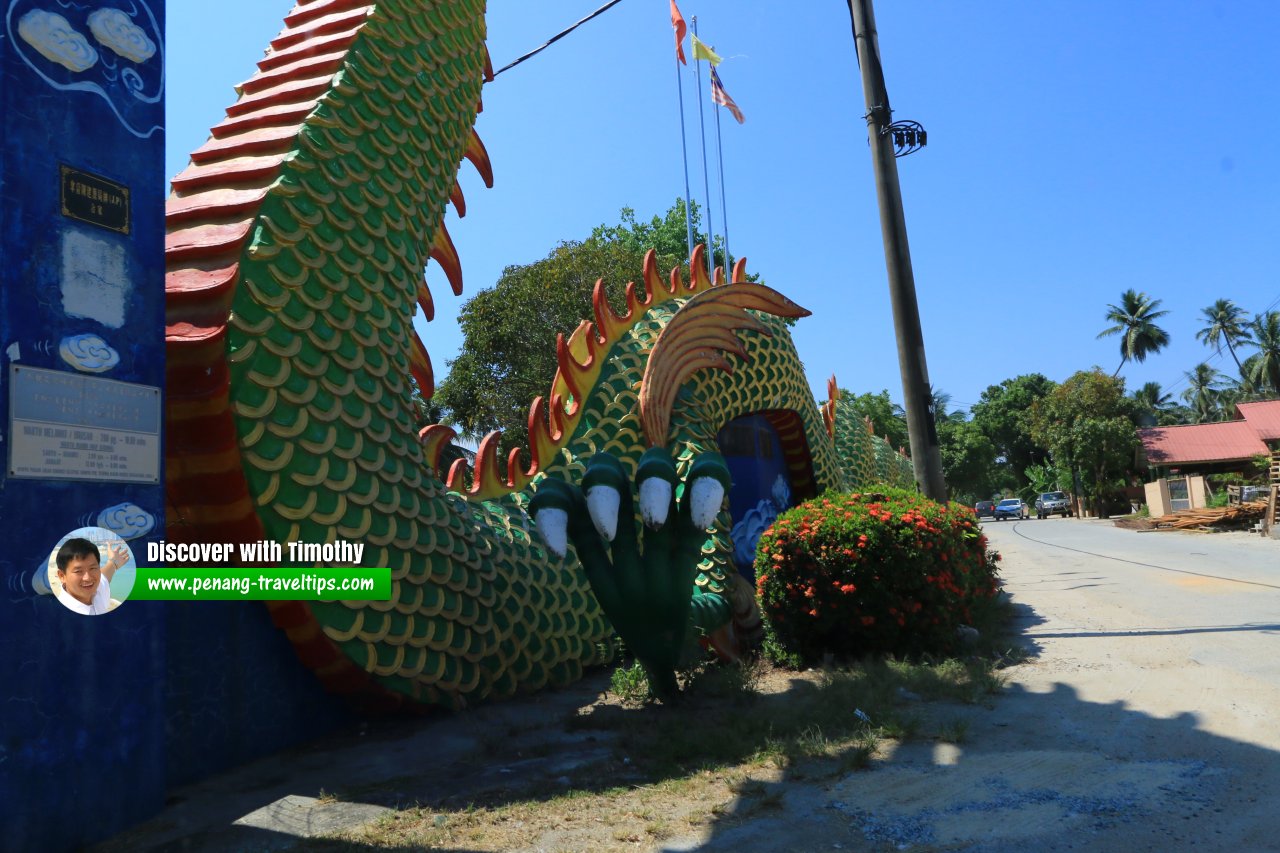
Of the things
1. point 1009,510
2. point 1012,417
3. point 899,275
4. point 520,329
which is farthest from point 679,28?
point 1012,417

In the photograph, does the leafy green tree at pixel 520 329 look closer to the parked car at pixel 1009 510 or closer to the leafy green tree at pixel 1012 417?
the parked car at pixel 1009 510

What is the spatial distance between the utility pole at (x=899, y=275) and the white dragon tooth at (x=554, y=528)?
163 inches

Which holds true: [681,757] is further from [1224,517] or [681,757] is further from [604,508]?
[1224,517]

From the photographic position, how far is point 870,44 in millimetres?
8133

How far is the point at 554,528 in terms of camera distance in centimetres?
462

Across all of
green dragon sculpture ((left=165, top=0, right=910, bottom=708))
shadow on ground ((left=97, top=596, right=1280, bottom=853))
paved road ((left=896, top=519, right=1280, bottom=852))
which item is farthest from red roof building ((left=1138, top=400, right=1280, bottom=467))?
green dragon sculpture ((left=165, top=0, right=910, bottom=708))

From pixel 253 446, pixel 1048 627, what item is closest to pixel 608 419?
pixel 253 446

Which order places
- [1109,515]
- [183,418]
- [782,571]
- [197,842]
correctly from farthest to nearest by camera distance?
[1109,515] < [782,571] < [183,418] < [197,842]

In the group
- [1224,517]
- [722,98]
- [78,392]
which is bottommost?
[1224,517]

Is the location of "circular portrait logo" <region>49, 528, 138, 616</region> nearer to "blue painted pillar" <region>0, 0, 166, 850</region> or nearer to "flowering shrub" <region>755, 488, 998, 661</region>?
"blue painted pillar" <region>0, 0, 166, 850</region>

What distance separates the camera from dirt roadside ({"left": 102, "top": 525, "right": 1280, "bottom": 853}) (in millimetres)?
3029

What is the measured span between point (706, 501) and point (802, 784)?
161cm

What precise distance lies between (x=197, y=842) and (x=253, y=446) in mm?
1597

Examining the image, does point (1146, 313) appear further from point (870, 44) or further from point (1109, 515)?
point (870, 44)
